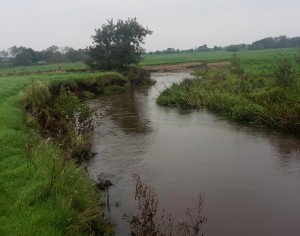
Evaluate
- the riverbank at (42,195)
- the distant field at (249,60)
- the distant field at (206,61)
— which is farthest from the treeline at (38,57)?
the riverbank at (42,195)

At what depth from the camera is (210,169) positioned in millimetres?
12188

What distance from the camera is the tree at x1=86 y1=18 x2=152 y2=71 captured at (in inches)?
1889

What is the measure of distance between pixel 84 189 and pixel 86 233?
161 cm

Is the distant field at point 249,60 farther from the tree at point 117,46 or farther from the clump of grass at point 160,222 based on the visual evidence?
the clump of grass at point 160,222

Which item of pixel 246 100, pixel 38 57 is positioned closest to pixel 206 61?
pixel 38 57

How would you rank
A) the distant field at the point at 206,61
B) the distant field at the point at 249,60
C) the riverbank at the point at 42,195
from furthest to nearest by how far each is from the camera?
the distant field at the point at 206,61, the distant field at the point at 249,60, the riverbank at the point at 42,195

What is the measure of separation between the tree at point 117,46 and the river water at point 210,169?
28115 mm

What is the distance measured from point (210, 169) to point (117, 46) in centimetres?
3812

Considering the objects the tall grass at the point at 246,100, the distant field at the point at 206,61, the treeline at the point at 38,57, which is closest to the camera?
the tall grass at the point at 246,100

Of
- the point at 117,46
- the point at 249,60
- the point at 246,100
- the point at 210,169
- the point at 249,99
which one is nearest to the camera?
the point at 210,169

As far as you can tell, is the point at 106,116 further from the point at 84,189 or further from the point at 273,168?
the point at 84,189

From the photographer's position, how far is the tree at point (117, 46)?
48.0m

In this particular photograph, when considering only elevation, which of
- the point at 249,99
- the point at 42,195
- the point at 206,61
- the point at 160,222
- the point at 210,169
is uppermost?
the point at 42,195

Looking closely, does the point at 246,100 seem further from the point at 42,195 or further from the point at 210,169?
the point at 42,195
